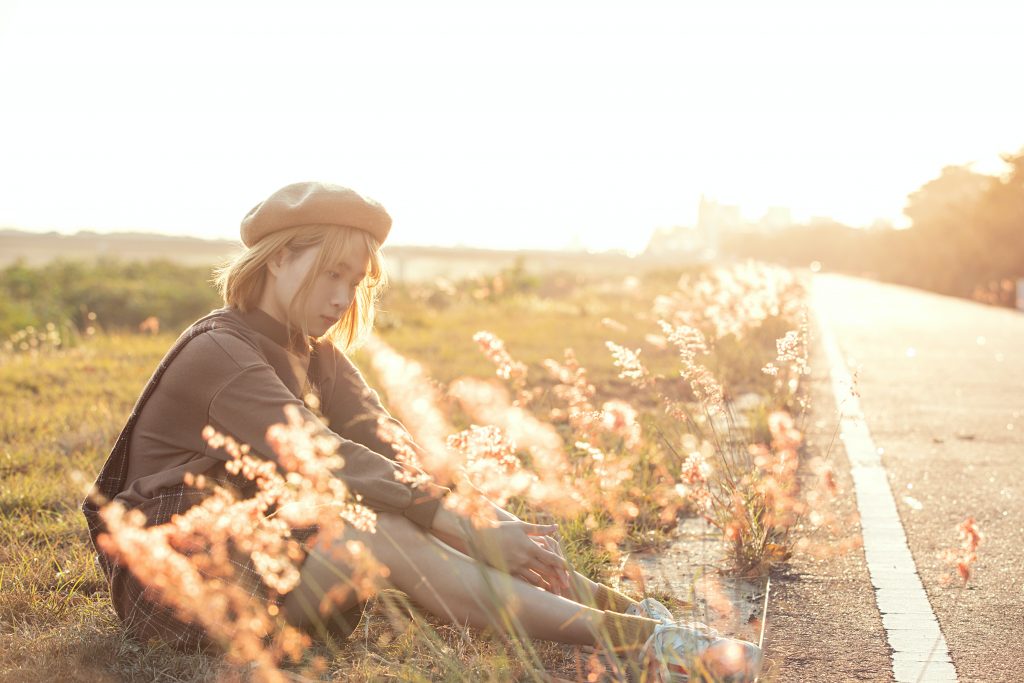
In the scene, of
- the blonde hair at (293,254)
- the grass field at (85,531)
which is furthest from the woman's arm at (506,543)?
the blonde hair at (293,254)

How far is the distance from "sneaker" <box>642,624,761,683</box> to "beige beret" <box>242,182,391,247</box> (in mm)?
1393

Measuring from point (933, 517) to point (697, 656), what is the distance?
2247mm

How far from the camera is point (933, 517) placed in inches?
164

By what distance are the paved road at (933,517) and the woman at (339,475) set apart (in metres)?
0.52

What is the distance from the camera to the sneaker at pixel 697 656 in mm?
2315

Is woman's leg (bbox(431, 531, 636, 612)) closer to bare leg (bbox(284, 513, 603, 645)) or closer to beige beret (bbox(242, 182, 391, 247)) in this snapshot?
bare leg (bbox(284, 513, 603, 645))

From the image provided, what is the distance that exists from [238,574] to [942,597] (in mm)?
2107

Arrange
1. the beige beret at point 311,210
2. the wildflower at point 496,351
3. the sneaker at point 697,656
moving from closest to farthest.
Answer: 1. the sneaker at point 697,656
2. the beige beret at point 311,210
3. the wildflower at point 496,351

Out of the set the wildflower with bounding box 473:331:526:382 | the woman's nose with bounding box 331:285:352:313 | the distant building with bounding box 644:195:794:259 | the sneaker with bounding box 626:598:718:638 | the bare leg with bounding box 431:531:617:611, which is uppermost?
the distant building with bounding box 644:195:794:259

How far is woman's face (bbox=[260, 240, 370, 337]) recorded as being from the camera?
9.50 ft

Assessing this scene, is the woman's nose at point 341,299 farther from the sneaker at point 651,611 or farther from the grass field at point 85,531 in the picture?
the sneaker at point 651,611

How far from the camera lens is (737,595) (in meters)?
3.17

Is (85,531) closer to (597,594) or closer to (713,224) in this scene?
(597,594)

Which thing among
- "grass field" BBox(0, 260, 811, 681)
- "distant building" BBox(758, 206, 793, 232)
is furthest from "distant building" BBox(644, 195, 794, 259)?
"grass field" BBox(0, 260, 811, 681)
